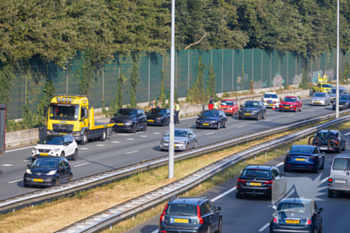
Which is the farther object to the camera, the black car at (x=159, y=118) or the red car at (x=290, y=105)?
the red car at (x=290, y=105)

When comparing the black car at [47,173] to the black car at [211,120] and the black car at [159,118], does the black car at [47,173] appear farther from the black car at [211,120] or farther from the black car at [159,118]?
the black car at [159,118]

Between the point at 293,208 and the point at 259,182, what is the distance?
599cm

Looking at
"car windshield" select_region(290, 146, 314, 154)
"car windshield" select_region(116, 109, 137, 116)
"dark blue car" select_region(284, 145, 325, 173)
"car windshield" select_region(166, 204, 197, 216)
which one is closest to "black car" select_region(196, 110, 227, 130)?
"car windshield" select_region(116, 109, 137, 116)

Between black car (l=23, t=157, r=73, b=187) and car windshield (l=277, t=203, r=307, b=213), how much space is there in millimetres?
10742

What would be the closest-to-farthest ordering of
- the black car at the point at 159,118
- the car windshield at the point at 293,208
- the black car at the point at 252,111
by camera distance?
the car windshield at the point at 293,208
the black car at the point at 159,118
the black car at the point at 252,111

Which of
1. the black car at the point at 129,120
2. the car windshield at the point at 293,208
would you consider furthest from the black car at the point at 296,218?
the black car at the point at 129,120

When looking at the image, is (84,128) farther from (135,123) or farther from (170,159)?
(170,159)

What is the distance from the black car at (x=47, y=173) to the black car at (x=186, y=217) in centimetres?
923

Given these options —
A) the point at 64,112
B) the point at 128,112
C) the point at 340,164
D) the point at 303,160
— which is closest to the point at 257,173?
the point at 340,164

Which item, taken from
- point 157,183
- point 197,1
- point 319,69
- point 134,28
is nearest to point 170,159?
point 157,183

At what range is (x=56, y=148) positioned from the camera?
29406 mm

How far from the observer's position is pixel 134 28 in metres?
59.2

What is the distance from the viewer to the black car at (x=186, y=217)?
15.5 meters

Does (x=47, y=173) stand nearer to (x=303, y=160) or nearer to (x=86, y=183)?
(x=86, y=183)
